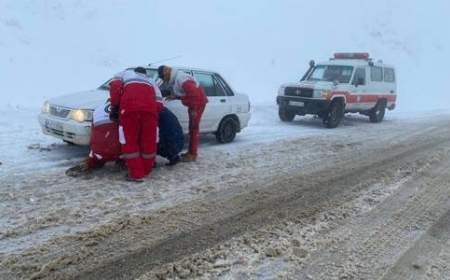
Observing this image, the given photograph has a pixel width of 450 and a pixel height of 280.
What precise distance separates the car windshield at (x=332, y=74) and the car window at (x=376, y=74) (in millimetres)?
1098

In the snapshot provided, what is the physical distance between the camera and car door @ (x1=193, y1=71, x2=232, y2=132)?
30.7 feet

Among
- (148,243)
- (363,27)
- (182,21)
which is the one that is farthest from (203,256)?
(363,27)

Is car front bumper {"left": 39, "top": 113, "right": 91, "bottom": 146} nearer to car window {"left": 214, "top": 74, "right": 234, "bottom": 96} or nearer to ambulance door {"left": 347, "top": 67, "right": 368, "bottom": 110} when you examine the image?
car window {"left": 214, "top": 74, "right": 234, "bottom": 96}

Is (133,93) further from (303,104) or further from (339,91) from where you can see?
(339,91)

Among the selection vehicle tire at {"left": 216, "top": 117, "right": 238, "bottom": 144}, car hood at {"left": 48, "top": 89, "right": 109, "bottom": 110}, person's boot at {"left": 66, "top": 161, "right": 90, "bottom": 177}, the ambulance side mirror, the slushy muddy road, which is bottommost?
the slushy muddy road

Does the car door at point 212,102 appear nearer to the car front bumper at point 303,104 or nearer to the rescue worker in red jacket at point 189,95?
the rescue worker in red jacket at point 189,95

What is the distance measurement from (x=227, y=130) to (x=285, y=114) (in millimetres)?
4721

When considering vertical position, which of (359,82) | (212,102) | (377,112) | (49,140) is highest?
(359,82)

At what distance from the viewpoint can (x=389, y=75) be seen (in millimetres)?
16703

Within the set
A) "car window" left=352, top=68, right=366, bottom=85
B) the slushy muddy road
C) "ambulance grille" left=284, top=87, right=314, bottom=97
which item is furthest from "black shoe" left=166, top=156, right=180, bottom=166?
"car window" left=352, top=68, right=366, bottom=85

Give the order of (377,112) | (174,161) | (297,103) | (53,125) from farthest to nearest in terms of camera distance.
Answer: (377,112)
(297,103)
(53,125)
(174,161)

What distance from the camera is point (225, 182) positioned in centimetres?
666

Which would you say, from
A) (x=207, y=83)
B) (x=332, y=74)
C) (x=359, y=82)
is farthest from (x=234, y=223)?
(x=359, y=82)

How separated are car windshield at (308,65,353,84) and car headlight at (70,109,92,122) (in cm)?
887
